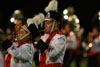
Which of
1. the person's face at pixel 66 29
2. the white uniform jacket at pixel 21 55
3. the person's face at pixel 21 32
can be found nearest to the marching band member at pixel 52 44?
the white uniform jacket at pixel 21 55

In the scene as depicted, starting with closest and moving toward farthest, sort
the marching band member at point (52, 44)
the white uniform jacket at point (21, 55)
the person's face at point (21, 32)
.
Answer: the white uniform jacket at point (21, 55)
the marching band member at point (52, 44)
the person's face at point (21, 32)

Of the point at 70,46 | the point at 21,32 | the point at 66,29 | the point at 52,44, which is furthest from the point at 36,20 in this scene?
the point at 70,46

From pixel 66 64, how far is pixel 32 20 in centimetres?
559

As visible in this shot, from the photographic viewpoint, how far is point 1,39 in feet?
25.5

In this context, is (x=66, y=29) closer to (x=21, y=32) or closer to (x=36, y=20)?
(x=36, y=20)

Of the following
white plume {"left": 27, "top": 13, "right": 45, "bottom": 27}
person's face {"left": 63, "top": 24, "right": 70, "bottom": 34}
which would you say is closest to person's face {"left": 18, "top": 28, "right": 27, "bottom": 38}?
white plume {"left": 27, "top": 13, "right": 45, "bottom": 27}

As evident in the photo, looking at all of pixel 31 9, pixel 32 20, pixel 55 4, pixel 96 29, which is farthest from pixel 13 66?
pixel 31 9

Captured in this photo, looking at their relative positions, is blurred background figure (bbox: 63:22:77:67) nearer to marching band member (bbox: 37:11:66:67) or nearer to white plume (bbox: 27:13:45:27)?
white plume (bbox: 27:13:45:27)

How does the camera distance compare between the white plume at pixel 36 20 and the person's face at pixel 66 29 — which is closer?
the white plume at pixel 36 20

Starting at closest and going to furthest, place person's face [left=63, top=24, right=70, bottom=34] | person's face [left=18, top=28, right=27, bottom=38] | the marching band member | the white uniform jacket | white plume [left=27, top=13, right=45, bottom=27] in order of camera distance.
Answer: the white uniform jacket
the marching band member
person's face [left=18, top=28, right=27, bottom=38]
white plume [left=27, top=13, right=45, bottom=27]
person's face [left=63, top=24, right=70, bottom=34]

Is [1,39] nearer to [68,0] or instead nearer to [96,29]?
[96,29]

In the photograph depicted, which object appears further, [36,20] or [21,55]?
[36,20]

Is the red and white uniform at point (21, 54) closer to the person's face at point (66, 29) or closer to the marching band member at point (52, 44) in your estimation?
the marching band member at point (52, 44)

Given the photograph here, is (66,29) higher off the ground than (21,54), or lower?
higher
